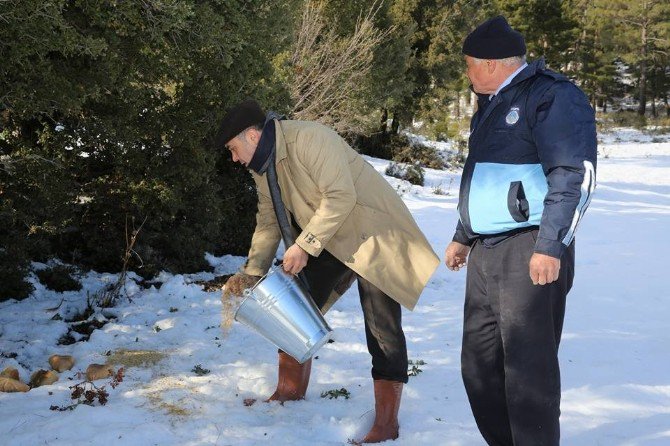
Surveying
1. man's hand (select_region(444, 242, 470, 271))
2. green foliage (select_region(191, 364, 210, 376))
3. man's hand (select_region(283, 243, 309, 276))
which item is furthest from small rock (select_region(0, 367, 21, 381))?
man's hand (select_region(444, 242, 470, 271))

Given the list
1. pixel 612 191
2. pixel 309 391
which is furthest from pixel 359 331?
pixel 612 191

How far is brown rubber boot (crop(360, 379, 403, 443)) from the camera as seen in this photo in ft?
11.4

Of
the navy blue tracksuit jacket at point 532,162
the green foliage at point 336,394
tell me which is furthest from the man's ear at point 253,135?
the green foliage at point 336,394

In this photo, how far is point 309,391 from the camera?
4.21 m

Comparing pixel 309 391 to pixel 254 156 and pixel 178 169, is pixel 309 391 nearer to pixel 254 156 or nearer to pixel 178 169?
pixel 254 156

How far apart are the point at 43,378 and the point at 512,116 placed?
3465mm

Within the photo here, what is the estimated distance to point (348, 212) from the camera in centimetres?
324

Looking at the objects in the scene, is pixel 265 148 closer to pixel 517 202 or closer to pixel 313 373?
pixel 517 202

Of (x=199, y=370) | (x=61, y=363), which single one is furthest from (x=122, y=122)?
(x=199, y=370)

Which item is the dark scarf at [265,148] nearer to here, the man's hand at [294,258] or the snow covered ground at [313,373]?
the man's hand at [294,258]

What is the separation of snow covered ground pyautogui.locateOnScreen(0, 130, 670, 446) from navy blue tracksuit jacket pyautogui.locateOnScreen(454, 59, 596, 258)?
4.73 feet

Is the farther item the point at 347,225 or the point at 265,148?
the point at 347,225

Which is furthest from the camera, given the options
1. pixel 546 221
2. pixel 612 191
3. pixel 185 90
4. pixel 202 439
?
pixel 612 191

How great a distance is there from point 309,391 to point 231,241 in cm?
489
